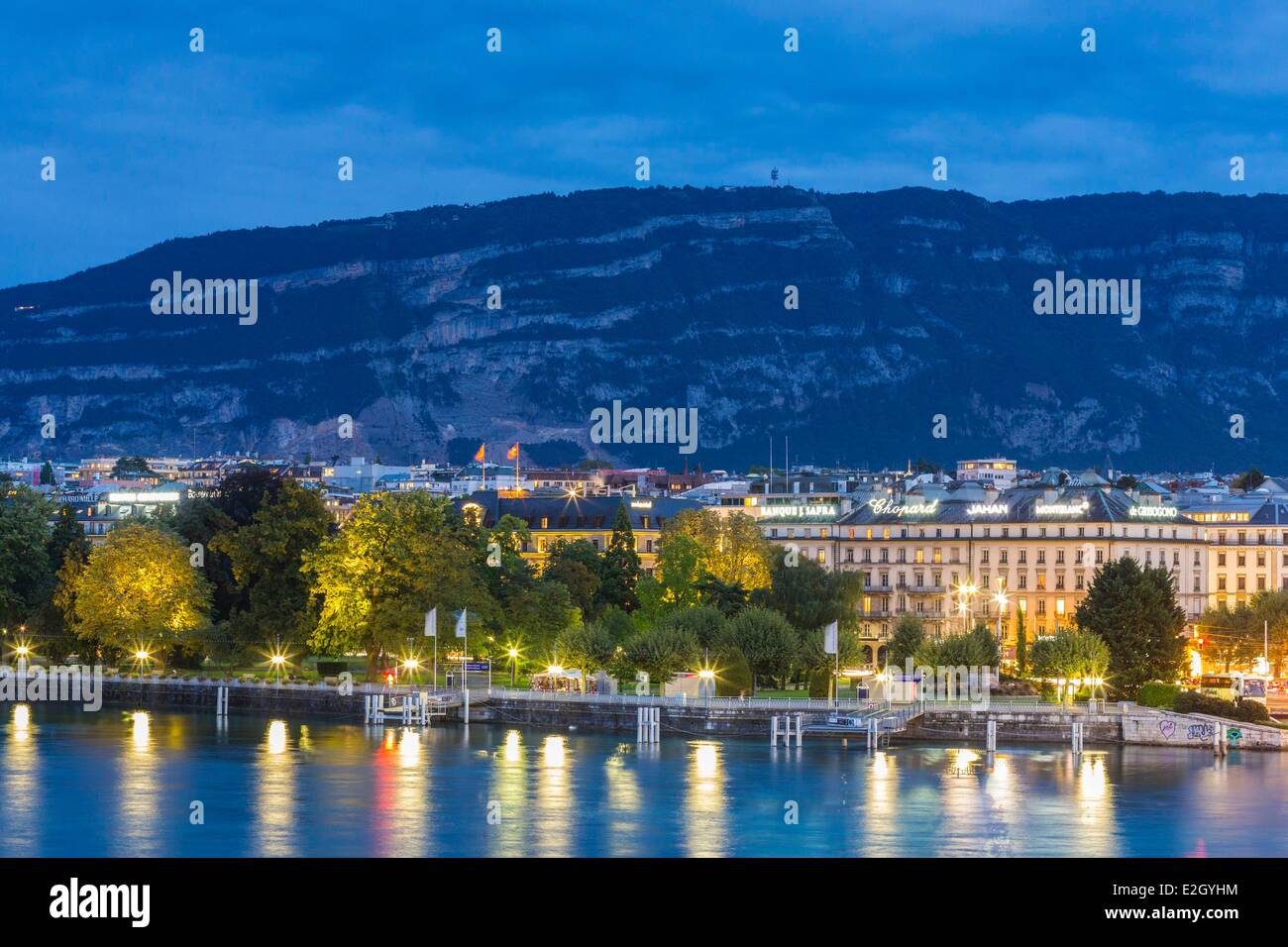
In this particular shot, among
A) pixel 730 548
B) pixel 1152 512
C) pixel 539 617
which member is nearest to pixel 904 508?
pixel 1152 512

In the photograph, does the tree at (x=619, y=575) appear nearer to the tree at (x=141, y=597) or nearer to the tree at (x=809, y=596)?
the tree at (x=809, y=596)

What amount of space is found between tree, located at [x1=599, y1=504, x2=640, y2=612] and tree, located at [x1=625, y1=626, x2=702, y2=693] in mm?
18045

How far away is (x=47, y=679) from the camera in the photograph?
11269 cm

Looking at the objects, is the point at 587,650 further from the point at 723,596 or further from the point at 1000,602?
the point at 1000,602

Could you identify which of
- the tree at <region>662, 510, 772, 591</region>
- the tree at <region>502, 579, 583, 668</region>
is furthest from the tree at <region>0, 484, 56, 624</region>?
the tree at <region>662, 510, 772, 591</region>

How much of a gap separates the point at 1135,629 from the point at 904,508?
151 ft

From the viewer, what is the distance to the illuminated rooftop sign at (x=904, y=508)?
14475cm

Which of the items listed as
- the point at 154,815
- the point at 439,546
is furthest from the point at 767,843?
the point at 439,546

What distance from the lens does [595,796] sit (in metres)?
72.3

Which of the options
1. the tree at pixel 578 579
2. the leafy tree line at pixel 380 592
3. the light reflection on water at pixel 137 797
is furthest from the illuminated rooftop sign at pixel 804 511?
the light reflection on water at pixel 137 797

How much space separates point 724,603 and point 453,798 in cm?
4230

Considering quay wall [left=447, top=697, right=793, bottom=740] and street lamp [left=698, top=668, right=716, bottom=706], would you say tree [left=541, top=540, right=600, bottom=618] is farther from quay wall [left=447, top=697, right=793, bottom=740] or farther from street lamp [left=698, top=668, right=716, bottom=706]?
street lamp [left=698, top=668, right=716, bottom=706]

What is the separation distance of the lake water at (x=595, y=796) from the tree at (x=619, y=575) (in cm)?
3033
